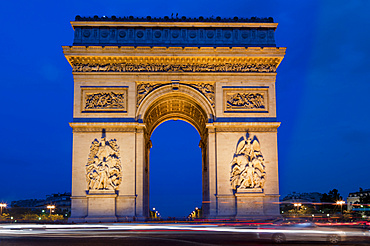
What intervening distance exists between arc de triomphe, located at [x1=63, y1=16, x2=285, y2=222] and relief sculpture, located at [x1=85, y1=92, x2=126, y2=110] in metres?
0.07

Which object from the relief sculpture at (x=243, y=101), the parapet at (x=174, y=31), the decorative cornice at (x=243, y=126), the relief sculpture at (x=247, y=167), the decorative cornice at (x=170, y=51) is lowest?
the relief sculpture at (x=247, y=167)

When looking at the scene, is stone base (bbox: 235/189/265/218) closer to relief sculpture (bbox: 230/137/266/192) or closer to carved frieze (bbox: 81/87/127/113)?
relief sculpture (bbox: 230/137/266/192)

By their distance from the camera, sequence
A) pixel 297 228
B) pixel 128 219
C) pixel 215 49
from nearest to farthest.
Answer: pixel 297 228
pixel 128 219
pixel 215 49

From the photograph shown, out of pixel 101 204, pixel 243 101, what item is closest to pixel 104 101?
pixel 101 204

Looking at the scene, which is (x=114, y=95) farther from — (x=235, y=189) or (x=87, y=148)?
(x=235, y=189)

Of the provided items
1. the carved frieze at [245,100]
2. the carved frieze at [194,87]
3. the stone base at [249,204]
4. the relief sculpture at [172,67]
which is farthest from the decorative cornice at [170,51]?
the stone base at [249,204]

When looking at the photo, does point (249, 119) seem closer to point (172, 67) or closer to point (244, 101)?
point (244, 101)

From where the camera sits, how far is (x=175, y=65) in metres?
33.2

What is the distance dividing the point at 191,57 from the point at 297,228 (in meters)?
17.6

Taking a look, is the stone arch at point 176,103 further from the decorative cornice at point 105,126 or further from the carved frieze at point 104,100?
the carved frieze at point 104,100

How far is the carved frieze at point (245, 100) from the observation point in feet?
108

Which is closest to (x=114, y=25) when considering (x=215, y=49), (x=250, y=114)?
(x=215, y=49)

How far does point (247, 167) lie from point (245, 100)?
4822mm

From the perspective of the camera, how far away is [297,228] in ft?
59.1
